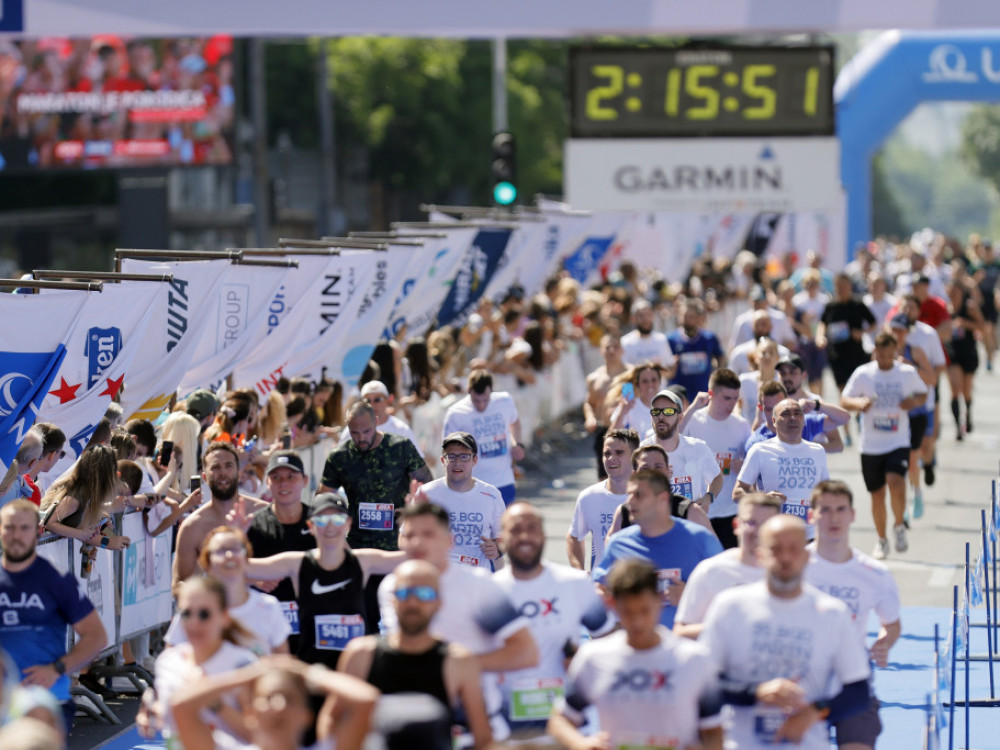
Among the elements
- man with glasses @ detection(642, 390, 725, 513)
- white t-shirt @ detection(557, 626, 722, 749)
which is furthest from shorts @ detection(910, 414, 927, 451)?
white t-shirt @ detection(557, 626, 722, 749)

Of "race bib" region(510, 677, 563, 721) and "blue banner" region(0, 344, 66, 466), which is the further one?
"blue banner" region(0, 344, 66, 466)

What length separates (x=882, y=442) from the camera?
14.9 metres

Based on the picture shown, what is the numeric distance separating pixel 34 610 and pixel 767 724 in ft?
10.1

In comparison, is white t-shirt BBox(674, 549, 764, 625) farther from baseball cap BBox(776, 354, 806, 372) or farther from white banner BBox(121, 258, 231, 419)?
baseball cap BBox(776, 354, 806, 372)

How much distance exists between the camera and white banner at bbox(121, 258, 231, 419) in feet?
39.1

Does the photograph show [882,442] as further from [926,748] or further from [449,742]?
[449,742]

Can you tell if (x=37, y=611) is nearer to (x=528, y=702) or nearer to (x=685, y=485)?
(x=528, y=702)

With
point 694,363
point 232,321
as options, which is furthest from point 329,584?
point 694,363

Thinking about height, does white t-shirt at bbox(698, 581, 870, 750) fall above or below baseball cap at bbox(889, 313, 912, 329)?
below

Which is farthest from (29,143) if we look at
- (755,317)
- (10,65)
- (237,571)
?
(237,571)

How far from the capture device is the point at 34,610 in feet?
25.9

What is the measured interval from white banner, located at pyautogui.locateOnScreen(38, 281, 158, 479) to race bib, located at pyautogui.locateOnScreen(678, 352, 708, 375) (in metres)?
6.59

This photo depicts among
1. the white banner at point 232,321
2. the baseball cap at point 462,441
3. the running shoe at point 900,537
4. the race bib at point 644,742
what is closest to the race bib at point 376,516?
the baseball cap at point 462,441

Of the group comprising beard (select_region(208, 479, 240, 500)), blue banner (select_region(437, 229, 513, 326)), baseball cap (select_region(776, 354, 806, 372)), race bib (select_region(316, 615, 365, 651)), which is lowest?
race bib (select_region(316, 615, 365, 651))
